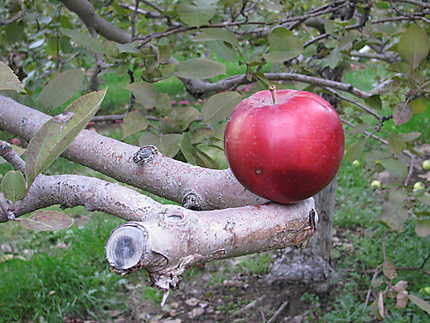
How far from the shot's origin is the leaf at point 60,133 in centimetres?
55

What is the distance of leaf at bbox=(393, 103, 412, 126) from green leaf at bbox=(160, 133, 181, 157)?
0.61 m

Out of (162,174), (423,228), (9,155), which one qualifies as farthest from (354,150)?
(9,155)

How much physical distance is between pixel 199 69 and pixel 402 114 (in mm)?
575

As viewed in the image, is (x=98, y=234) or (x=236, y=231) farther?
(x=98, y=234)

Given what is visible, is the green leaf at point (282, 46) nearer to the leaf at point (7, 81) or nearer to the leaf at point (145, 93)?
the leaf at point (145, 93)

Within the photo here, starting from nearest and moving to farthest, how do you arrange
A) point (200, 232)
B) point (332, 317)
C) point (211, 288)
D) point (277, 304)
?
point (200, 232) → point (332, 317) → point (277, 304) → point (211, 288)

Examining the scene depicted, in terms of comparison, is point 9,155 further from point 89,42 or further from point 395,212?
point 395,212

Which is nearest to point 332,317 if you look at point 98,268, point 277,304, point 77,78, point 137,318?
point 277,304

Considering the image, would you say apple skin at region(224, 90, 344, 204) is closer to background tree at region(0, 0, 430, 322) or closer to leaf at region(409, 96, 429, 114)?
background tree at region(0, 0, 430, 322)

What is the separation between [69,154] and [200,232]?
507 mm

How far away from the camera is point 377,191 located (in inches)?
158

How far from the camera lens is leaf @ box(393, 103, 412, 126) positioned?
4.25 feet

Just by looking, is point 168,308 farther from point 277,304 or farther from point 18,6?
point 18,6

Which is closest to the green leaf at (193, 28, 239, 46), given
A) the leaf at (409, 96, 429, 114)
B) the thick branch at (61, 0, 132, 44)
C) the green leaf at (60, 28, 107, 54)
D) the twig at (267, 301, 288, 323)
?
the green leaf at (60, 28, 107, 54)
